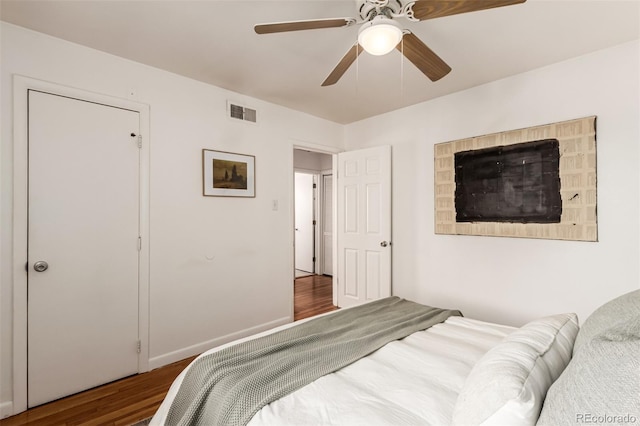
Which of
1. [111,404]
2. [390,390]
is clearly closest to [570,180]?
[390,390]

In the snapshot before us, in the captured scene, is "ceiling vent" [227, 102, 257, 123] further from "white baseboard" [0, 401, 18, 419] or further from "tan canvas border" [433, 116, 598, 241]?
"white baseboard" [0, 401, 18, 419]

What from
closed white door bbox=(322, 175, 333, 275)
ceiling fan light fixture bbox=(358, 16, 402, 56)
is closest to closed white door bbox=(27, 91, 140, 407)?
ceiling fan light fixture bbox=(358, 16, 402, 56)

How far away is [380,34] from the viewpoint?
1443 millimetres

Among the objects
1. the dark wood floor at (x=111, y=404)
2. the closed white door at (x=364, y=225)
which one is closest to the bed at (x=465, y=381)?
the dark wood floor at (x=111, y=404)

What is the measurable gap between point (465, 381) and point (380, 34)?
153 centimetres

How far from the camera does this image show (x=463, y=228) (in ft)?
9.88

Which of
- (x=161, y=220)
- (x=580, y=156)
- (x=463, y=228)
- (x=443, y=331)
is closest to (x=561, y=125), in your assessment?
(x=580, y=156)

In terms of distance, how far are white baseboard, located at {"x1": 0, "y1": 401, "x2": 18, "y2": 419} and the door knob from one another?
850 mm

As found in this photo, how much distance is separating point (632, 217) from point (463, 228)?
119 centimetres

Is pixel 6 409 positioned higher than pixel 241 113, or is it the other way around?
pixel 241 113

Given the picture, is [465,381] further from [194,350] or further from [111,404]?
[194,350]

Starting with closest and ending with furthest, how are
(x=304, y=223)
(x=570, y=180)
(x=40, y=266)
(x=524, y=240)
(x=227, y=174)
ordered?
(x=40, y=266), (x=570, y=180), (x=524, y=240), (x=227, y=174), (x=304, y=223)

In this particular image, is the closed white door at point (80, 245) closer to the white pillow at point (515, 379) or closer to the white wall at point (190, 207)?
the white wall at point (190, 207)

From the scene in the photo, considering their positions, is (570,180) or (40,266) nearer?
(40,266)
